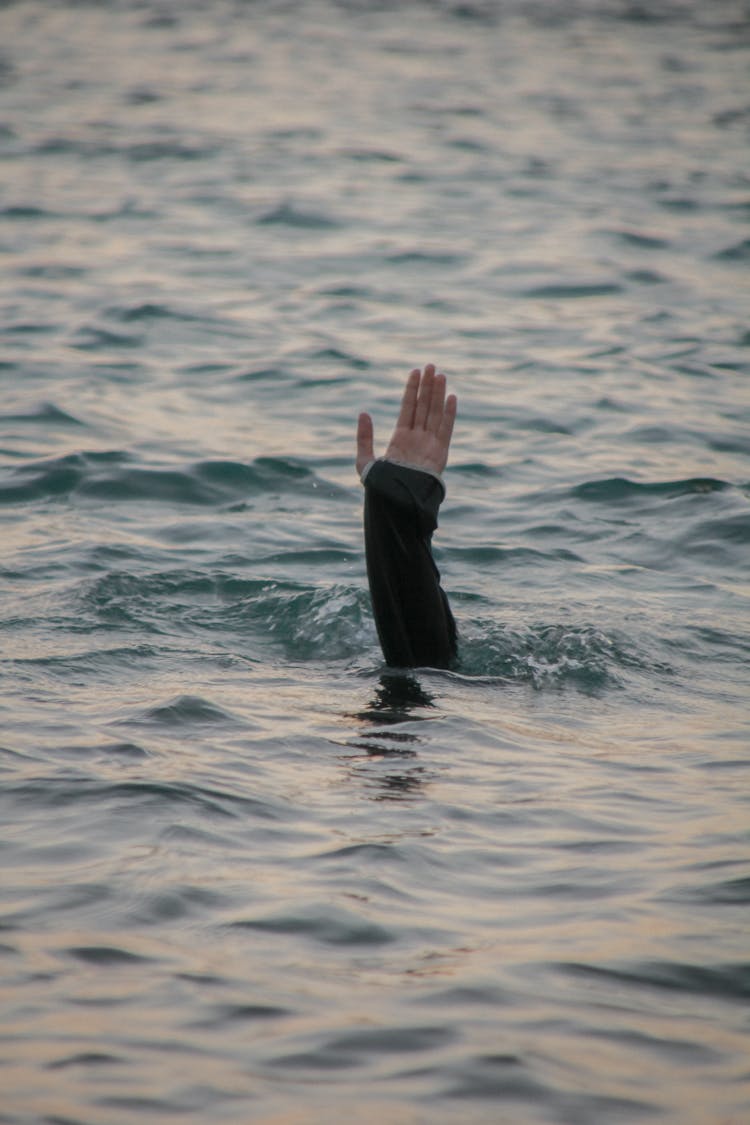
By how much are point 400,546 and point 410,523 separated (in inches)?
4.0

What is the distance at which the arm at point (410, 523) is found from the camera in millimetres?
5973

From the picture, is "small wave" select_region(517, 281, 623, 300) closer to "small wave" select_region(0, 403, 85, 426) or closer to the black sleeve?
"small wave" select_region(0, 403, 85, 426)

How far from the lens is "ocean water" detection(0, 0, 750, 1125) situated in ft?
11.8

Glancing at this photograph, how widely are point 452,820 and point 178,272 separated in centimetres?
1028

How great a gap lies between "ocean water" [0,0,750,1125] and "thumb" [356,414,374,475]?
948mm

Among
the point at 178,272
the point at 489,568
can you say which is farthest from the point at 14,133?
the point at 489,568

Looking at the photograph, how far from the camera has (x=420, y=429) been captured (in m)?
6.18

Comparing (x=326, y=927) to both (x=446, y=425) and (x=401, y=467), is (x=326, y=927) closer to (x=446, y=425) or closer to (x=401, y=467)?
(x=401, y=467)

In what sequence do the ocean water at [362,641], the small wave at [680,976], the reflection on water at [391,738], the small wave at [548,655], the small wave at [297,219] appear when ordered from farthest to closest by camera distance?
1. the small wave at [297,219]
2. the small wave at [548,655]
3. the reflection on water at [391,738]
4. the small wave at [680,976]
5. the ocean water at [362,641]

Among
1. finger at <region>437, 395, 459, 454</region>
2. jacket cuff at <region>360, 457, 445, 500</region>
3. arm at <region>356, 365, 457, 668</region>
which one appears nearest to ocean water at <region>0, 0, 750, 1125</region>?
arm at <region>356, 365, 457, 668</region>

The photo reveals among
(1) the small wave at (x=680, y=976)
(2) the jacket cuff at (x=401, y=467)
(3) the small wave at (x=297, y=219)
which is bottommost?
(1) the small wave at (x=680, y=976)

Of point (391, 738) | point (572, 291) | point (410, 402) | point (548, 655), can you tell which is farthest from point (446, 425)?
point (572, 291)

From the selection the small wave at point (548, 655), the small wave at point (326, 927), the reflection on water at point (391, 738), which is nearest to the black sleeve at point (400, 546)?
the reflection on water at point (391, 738)

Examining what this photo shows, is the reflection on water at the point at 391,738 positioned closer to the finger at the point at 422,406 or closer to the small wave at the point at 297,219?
the finger at the point at 422,406
